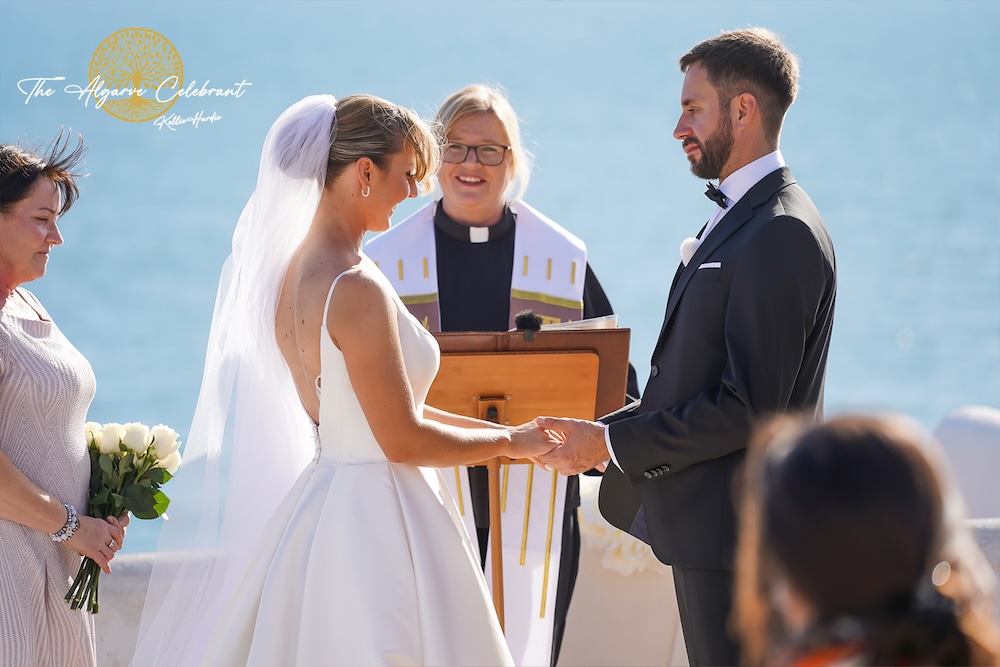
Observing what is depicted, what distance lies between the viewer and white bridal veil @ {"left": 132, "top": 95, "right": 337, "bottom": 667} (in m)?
2.66

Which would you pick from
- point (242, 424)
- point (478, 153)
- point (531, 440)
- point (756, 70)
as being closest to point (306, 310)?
point (242, 424)

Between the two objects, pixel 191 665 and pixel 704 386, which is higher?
pixel 704 386

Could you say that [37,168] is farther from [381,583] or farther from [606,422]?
[606,422]

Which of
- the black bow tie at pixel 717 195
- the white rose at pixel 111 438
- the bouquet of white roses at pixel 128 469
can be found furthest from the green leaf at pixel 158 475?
the black bow tie at pixel 717 195

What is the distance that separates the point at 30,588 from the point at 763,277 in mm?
1786

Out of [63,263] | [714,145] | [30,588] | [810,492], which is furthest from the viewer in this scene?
[63,263]

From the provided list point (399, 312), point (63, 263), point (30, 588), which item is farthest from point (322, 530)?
point (63, 263)

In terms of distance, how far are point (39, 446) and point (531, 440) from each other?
116cm

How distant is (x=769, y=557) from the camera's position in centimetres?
110

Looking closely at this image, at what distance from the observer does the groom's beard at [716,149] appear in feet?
9.21

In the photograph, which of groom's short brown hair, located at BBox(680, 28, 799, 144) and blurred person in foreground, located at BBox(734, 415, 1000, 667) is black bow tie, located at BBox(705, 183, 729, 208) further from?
blurred person in foreground, located at BBox(734, 415, 1000, 667)

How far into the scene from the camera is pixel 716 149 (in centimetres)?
282

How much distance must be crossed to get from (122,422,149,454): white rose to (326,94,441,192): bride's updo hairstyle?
0.83m

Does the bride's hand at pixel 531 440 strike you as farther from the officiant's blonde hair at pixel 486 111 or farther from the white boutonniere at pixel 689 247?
the officiant's blonde hair at pixel 486 111
